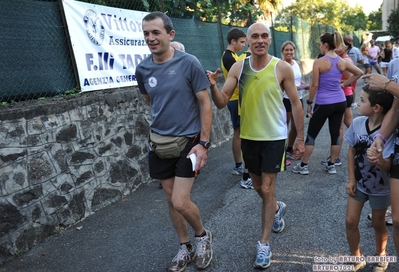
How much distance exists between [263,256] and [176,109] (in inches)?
55.4

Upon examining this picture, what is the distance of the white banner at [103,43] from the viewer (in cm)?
502

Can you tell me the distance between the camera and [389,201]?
285cm

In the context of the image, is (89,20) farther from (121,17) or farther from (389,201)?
(389,201)

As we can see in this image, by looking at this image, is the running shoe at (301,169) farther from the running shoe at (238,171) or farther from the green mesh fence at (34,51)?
the green mesh fence at (34,51)

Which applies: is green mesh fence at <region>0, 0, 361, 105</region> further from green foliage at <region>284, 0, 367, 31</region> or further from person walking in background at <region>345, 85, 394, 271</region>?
green foliage at <region>284, 0, 367, 31</region>

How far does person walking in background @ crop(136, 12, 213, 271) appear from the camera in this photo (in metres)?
3.01

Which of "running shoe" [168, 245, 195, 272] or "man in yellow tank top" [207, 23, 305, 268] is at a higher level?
"man in yellow tank top" [207, 23, 305, 268]

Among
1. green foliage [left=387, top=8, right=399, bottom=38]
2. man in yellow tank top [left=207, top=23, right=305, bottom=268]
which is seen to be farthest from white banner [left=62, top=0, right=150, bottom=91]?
green foliage [left=387, top=8, right=399, bottom=38]

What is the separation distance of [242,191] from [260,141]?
6.40 ft

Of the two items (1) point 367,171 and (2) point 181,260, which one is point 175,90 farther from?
(1) point 367,171

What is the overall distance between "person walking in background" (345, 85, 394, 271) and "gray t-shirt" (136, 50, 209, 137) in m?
1.20

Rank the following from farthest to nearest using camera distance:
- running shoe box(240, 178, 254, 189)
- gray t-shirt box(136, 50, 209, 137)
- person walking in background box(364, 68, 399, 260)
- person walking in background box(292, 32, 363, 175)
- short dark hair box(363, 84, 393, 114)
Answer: person walking in background box(292, 32, 363, 175) → running shoe box(240, 178, 254, 189) → gray t-shirt box(136, 50, 209, 137) → short dark hair box(363, 84, 393, 114) → person walking in background box(364, 68, 399, 260)

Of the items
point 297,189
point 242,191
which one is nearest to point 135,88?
point 242,191

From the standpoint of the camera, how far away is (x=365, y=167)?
9.40ft
